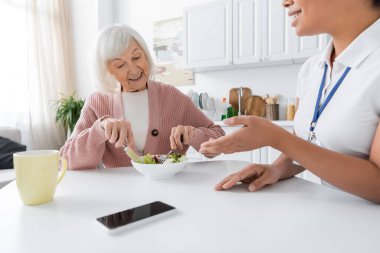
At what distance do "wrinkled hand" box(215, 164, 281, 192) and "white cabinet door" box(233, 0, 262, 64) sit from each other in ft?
7.80

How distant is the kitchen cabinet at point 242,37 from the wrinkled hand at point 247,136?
2.37m

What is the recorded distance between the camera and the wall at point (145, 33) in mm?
3455

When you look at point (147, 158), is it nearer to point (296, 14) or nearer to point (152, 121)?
point (152, 121)

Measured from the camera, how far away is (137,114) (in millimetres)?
1386

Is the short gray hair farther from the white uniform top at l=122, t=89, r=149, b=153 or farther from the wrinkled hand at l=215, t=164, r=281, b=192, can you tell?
the wrinkled hand at l=215, t=164, r=281, b=192

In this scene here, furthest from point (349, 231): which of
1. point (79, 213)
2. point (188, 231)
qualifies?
point (79, 213)

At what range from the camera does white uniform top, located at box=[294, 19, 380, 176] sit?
2.57ft

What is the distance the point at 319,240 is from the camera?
482 mm

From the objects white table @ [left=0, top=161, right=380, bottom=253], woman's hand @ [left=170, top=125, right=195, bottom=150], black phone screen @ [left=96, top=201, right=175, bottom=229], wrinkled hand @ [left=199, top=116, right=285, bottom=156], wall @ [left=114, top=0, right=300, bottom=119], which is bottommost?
white table @ [left=0, top=161, right=380, bottom=253]

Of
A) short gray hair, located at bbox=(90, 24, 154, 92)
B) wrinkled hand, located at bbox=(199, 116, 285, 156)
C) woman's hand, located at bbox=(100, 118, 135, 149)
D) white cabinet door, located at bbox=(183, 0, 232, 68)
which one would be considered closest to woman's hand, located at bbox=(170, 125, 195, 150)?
woman's hand, located at bbox=(100, 118, 135, 149)

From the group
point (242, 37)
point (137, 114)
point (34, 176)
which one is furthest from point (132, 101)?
point (242, 37)

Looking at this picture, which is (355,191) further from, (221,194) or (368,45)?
(368,45)

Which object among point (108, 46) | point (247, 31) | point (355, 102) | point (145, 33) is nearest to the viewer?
point (355, 102)

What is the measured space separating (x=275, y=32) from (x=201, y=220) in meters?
2.71
